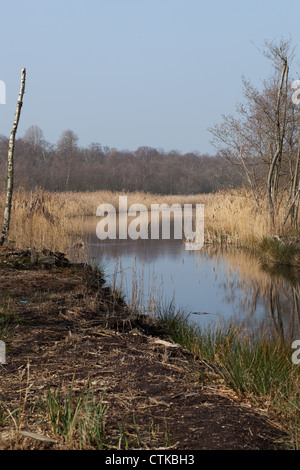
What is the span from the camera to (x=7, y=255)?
298 inches

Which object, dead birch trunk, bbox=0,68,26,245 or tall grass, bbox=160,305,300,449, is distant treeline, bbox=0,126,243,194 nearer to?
dead birch trunk, bbox=0,68,26,245

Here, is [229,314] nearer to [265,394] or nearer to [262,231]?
[265,394]

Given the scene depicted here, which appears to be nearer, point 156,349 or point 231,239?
point 156,349

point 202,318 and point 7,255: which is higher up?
point 7,255

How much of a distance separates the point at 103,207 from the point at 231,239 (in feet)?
38.2

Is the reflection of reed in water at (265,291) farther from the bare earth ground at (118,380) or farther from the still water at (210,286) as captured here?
the bare earth ground at (118,380)

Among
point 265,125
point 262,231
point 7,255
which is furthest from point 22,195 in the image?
point 265,125

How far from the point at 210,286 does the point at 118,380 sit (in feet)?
20.0

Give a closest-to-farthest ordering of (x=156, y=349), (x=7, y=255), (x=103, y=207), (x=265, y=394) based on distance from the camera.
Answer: (x=265, y=394)
(x=156, y=349)
(x=7, y=255)
(x=103, y=207)

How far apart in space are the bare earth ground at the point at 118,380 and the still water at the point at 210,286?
1.19 metres

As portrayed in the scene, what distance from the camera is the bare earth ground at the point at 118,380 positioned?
2.29 metres

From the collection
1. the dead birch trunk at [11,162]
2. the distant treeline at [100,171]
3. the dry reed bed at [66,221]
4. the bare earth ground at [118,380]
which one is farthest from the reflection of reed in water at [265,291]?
the distant treeline at [100,171]

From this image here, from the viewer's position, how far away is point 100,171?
1551 inches

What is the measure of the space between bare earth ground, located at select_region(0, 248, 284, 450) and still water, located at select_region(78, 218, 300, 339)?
119 cm
